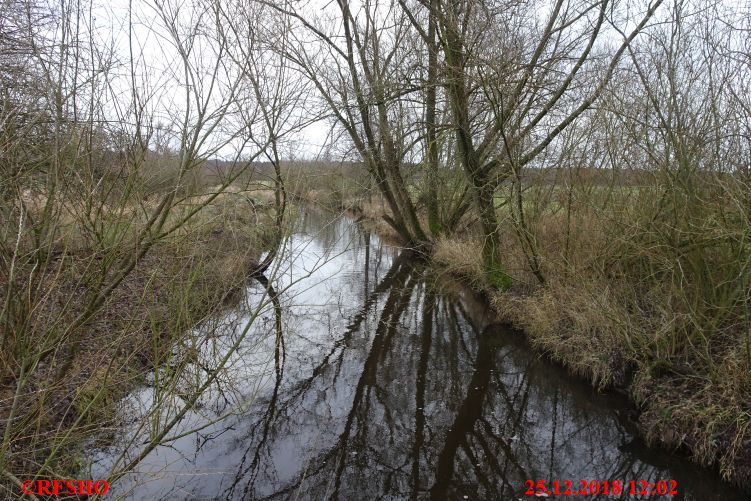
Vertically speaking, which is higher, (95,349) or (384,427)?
(95,349)

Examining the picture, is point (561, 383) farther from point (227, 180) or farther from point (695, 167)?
point (227, 180)

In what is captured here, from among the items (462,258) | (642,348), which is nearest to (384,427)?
(642,348)

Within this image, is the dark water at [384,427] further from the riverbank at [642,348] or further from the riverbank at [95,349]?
the riverbank at [95,349]

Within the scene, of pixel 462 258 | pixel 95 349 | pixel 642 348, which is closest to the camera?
pixel 95 349

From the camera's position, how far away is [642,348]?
5.89 metres

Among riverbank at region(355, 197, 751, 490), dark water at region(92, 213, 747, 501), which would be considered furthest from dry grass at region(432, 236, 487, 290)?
dark water at region(92, 213, 747, 501)

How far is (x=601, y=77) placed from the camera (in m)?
7.80

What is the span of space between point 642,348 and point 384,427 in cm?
336

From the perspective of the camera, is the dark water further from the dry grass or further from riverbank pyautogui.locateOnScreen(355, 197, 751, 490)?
the dry grass

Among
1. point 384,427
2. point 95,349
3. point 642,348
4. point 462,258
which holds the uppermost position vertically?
point 462,258

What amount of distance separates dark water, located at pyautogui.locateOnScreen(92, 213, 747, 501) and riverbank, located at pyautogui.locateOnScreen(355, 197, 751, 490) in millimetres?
261

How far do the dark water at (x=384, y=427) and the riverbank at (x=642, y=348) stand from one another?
26 cm

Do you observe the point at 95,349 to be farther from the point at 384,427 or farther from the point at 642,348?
the point at 642,348

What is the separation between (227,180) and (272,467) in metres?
3.05
